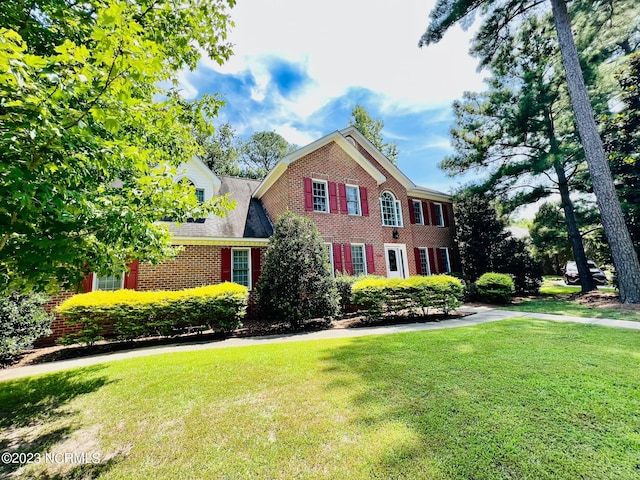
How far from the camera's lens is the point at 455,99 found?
56.7 feet

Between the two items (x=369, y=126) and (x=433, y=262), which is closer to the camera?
(x=433, y=262)

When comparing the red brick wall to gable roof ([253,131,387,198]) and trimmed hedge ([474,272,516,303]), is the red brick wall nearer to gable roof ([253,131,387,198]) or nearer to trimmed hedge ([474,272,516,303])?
gable roof ([253,131,387,198])

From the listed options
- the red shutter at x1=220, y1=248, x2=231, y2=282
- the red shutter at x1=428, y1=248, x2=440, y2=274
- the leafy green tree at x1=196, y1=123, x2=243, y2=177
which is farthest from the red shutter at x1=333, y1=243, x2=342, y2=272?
the leafy green tree at x1=196, y1=123, x2=243, y2=177

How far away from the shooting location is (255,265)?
11.5m

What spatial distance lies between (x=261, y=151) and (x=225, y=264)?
24.9m

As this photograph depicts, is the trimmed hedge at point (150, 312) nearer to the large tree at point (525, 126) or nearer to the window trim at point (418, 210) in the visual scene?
the window trim at point (418, 210)

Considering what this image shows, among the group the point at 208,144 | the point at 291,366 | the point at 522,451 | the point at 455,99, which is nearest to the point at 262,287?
the point at 291,366

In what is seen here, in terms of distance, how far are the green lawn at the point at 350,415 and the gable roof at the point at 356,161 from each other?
30.4 feet

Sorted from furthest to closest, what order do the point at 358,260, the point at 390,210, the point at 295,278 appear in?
the point at 390,210, the point at 358,260, the point at 295,278

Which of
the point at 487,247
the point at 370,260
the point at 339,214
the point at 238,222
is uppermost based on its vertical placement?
the point at 339,214

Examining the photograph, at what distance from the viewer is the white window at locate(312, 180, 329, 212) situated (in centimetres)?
1289

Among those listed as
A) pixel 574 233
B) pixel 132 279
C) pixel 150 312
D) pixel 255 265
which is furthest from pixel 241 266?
pixel 574 233

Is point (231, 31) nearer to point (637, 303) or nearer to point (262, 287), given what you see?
point (262, 287)

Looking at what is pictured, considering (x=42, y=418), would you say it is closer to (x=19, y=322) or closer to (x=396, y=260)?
(x=19, y=322)
